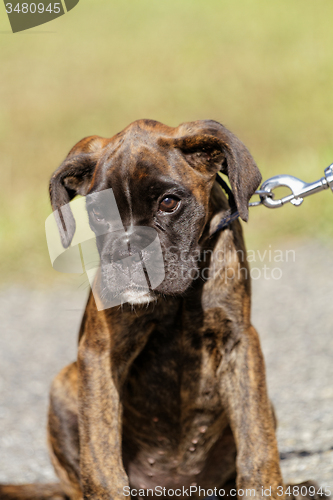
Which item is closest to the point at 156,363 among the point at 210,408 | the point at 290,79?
the point at 210,408

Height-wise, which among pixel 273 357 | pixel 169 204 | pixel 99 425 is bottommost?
pixel 273 357

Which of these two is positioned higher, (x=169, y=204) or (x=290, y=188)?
(x=169, y=204)

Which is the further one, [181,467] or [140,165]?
[181,467]

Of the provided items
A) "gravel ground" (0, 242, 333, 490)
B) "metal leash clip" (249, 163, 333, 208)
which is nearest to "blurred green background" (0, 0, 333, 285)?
"gravel ground" (0, 242, 333, 490)

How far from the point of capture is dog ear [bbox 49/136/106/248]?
3.20 metres

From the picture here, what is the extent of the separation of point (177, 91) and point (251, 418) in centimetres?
1232

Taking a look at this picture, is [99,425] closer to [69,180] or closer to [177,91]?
[69,180]

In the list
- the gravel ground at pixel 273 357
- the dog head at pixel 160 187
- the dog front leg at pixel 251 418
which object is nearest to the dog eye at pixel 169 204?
the dog head at pixel 160 187

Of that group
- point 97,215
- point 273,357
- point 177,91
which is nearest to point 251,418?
point 97,215

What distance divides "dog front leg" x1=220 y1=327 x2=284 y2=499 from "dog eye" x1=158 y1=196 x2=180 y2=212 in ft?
2.69

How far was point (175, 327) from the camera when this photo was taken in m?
3.21

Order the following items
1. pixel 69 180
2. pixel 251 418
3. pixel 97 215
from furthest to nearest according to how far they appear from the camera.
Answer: pixel 69 180
pixel 251 418
pixel 97 215

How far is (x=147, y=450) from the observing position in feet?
11.7

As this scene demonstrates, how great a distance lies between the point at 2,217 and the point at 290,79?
27.9 ft
